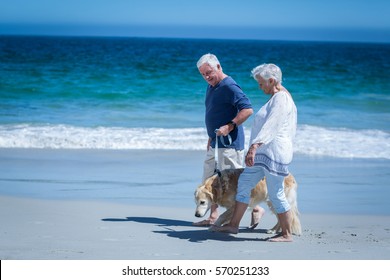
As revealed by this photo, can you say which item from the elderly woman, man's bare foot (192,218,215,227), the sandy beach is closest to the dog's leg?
the sandy beach

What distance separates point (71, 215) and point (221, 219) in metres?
1.55

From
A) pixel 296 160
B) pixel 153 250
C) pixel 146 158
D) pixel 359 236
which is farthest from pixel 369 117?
pixel 153 250

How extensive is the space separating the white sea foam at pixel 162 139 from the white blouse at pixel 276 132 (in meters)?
5.45

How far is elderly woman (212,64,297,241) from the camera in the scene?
5328mm

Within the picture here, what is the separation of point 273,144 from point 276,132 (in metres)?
0.12

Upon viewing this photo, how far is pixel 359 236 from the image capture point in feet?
Result: 19.8

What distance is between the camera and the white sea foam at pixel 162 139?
11.3 meters

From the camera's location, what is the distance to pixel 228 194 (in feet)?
19.5

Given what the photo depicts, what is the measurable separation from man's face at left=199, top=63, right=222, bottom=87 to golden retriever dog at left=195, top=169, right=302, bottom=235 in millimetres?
A: 807

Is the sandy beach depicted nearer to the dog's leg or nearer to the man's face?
the dog's leg

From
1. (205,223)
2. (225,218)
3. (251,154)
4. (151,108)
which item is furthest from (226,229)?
(151,108)

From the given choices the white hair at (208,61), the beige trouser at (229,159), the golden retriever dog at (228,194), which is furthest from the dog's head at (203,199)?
the white hair at (208,61)

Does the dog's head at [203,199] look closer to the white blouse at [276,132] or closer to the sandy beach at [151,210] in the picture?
the sandy beach at [151,210]

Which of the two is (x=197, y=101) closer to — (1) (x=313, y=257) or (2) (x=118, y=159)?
(2) (x=118, y=159)
